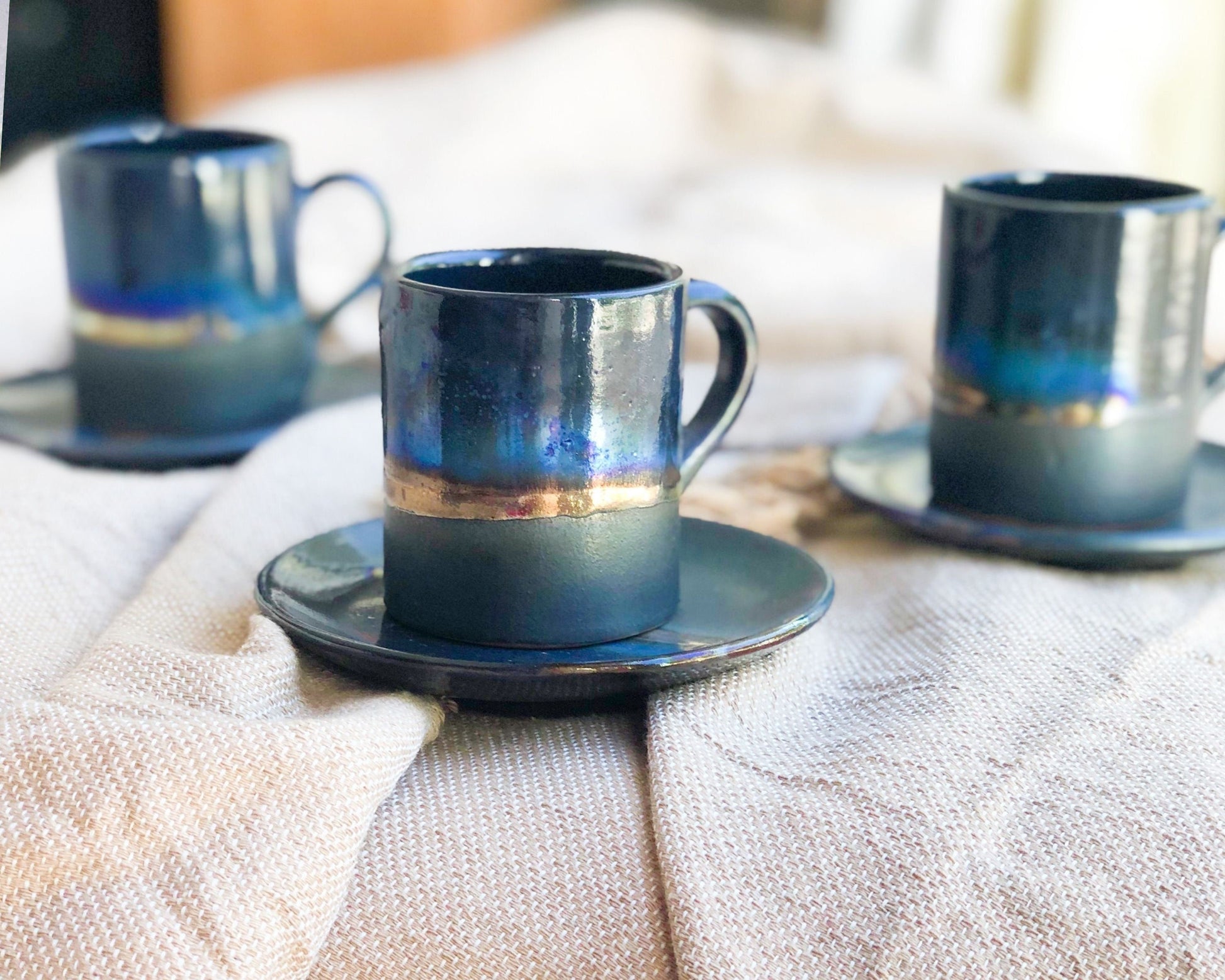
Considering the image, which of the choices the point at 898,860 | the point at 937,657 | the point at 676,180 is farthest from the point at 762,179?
the point at 898,860

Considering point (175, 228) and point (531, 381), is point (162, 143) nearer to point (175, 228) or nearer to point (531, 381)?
point (175, 228)

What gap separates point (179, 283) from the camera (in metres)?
0.75

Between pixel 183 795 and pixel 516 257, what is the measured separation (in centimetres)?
23

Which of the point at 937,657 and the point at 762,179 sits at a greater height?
the point at 762,179

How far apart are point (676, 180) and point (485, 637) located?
959 millimetres

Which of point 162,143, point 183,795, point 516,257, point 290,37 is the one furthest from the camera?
point 290,37

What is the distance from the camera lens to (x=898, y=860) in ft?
1.42

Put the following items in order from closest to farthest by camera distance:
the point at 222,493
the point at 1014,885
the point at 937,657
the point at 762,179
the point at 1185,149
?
the point at 1014,885 → the point at 937,657 → the point at 222,493 → the point at 762,179 → the point at 1185,149

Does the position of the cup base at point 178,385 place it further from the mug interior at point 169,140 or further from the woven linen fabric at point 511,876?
the woven linen fabric at point 511,876

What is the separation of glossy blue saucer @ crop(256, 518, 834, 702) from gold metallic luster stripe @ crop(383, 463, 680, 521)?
44mm

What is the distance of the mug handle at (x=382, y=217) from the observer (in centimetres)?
82

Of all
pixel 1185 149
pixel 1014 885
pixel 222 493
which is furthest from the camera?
pixel 1185 149

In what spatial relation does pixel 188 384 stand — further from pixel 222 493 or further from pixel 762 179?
→ pixel 762 179

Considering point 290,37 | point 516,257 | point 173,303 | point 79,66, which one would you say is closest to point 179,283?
point 173,303
